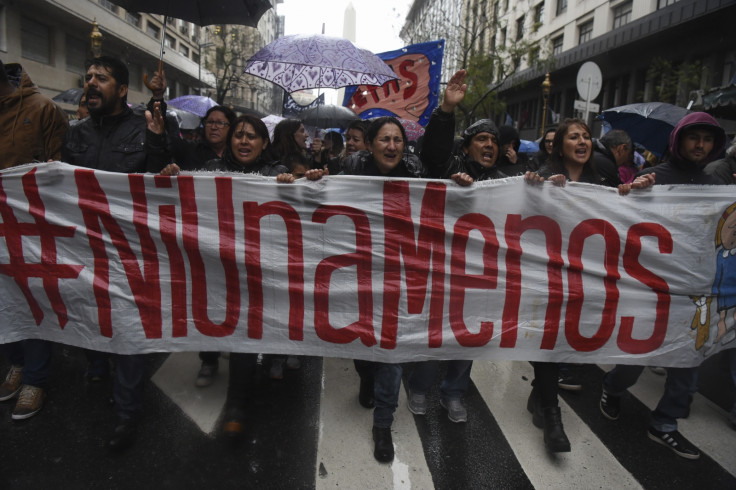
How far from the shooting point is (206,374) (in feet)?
11.7

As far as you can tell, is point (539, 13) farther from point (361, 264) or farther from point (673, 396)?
point (361, 264)

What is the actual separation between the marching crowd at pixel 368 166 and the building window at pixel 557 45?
1034 inches

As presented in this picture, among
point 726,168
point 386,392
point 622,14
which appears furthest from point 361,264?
point 622,14

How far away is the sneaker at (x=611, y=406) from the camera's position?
3.24 meters

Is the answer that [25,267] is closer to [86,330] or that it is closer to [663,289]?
[86,330]

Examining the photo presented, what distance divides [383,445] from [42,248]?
2.34 m

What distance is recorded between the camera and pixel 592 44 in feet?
69.7

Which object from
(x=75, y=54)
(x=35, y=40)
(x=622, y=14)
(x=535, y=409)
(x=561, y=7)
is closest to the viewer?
(x=535, y=409)

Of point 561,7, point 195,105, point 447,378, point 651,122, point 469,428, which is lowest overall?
point 469,428

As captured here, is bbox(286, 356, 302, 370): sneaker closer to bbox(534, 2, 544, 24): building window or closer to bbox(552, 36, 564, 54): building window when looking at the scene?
bbox(552, 36, 564, 54): building window

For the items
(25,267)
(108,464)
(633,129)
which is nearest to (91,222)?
(25,267)

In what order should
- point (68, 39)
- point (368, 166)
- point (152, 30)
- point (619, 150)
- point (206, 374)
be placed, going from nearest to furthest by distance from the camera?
point (368, 166) < point (206, 374) < point (619, 150) < point (68, 39) < point (152, 30)

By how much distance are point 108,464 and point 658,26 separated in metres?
20.1

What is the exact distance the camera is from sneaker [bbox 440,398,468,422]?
312 cm
